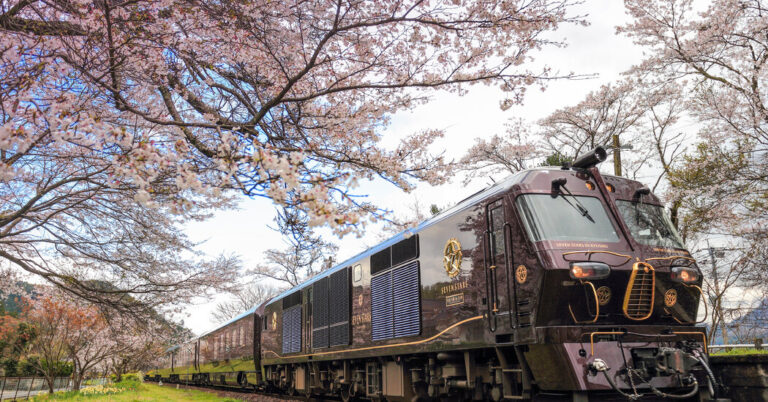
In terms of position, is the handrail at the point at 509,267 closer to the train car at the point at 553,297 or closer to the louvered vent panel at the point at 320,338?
the train car at the point at 553,297

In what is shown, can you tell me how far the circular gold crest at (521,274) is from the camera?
593cm

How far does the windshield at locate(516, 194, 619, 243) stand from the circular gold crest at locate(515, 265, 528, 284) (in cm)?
35

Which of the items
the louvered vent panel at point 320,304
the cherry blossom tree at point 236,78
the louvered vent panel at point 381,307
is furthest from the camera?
the louvered vent panel at point 320,304

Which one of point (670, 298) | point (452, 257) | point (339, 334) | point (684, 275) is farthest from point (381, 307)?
point (684, 275)

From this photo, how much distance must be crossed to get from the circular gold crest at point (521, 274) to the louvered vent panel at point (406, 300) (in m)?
2.33

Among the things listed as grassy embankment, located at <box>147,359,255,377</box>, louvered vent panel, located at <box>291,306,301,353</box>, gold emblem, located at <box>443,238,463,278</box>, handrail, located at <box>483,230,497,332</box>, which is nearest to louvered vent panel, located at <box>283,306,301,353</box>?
louvered vent panel, located at <box>291,306,301,353</box>

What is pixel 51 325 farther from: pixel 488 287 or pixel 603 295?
pixel 603 295

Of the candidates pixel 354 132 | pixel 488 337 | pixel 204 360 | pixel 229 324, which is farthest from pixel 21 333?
pixel 488 337

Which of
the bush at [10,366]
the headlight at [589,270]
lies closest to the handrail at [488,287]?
the headlight at [589,270]

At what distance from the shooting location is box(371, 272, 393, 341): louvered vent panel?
9164 millimetres

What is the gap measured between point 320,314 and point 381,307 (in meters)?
3.37

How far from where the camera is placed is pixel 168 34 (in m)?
6.61

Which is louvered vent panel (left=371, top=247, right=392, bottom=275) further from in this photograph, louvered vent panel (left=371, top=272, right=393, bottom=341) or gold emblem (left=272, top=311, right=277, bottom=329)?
gold emblem (left=272, top=311, right=277, bottom=329)

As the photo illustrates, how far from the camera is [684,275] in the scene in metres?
6.23
